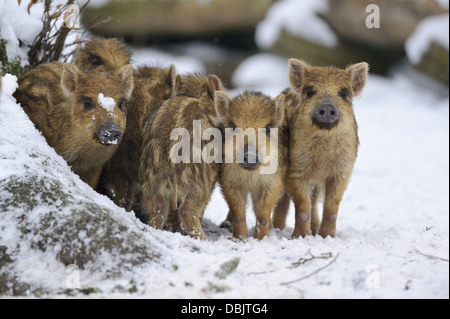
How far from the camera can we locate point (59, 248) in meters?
3.84

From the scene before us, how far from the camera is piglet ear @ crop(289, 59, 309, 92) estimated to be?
5691mm

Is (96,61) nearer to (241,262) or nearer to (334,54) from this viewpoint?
(241,262)

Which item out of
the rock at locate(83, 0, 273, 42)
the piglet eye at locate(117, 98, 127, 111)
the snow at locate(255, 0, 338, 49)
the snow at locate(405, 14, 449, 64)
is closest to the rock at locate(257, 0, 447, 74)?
the snow at locate(255, 0, 338, 49)

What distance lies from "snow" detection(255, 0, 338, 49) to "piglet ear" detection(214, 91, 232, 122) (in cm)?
927

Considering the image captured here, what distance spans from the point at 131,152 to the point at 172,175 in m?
0.85

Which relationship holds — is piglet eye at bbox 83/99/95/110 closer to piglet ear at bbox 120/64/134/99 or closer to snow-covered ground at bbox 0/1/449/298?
piglet ear at bbox 120/64/134/99

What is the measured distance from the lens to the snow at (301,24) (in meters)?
14.3

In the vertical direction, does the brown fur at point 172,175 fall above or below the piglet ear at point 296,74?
below

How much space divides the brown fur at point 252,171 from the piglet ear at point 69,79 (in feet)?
3.84

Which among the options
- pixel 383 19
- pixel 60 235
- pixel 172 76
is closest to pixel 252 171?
pixel 172 76

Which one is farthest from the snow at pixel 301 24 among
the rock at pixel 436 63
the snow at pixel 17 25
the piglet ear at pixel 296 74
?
the snow at pixel 17 25

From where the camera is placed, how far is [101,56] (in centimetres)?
620

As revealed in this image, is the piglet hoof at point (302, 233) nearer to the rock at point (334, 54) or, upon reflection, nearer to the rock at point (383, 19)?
the rock at point (383, 19)

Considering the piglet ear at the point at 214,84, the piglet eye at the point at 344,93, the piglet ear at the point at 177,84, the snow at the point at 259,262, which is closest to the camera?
the snow at the point at 259,262
